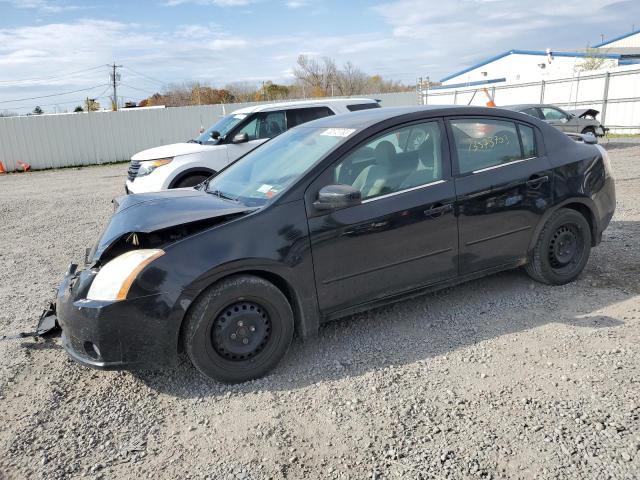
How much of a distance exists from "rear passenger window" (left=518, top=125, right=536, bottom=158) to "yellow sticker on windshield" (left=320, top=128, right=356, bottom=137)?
1613 mm

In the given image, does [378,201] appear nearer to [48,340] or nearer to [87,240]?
[48,340]

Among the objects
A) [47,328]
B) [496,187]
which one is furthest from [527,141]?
[47,328]

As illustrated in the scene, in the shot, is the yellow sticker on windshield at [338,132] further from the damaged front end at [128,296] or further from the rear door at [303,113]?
the rear door at [303,113]

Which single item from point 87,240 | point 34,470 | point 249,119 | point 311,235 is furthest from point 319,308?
point 249,119

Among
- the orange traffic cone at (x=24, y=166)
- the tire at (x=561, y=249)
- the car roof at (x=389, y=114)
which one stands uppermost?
the car roof at (x=389, y=114)

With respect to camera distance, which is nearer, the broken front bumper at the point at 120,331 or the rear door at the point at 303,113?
the broken front bumper at the point at 120,331

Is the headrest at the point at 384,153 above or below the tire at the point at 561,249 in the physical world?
above

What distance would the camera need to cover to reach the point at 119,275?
317cm

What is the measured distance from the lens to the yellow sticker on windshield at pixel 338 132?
3.90m

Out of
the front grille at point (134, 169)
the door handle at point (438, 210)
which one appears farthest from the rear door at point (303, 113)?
the door handle at point (438, 210)

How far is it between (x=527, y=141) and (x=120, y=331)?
3580mm

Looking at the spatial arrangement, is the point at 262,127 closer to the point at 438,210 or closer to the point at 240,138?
the point at 240,138

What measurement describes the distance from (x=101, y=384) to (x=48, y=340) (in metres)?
0.94

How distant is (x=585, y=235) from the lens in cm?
477
